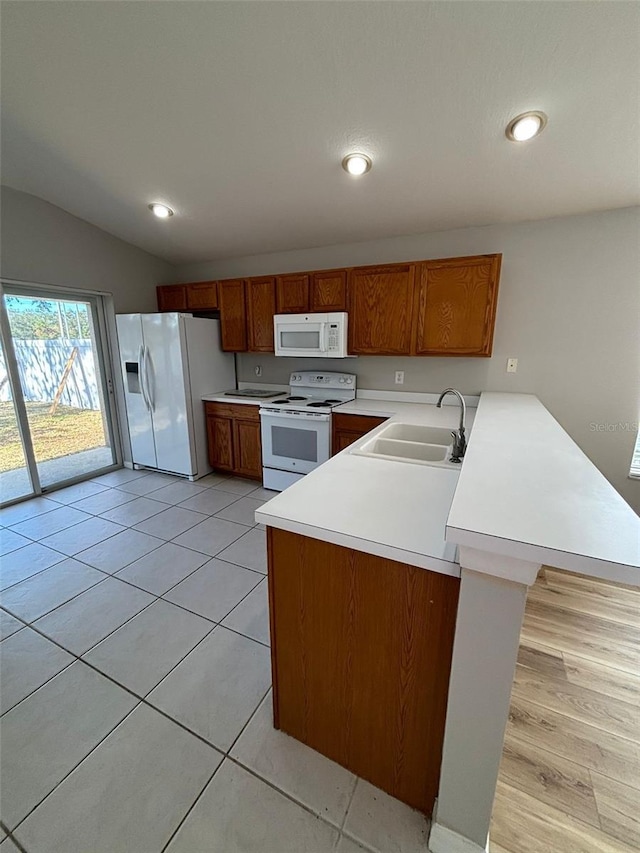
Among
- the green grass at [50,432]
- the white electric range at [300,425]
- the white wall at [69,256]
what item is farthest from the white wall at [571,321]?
the green grass at [50,432]

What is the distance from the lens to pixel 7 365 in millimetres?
3098

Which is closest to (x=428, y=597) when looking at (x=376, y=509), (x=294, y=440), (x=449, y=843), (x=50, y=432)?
(x=376, y=509)

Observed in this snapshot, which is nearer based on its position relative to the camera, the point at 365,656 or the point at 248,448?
the point at 365,656

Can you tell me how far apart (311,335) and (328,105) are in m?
1.61

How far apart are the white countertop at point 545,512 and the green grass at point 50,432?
388 centimetres

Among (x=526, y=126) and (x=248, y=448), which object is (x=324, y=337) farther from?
(x=526, y=126)

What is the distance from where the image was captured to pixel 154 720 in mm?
1393

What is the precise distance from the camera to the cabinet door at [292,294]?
3.30m

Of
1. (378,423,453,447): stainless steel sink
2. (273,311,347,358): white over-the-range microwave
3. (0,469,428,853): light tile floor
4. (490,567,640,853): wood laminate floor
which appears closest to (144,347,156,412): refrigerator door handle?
(273,311,347,358): white over-the-range microwave

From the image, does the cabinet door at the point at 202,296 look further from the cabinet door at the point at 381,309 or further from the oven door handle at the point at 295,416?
the cabinet door at the point at 381,309

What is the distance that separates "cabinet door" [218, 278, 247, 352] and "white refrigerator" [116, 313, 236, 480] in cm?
16

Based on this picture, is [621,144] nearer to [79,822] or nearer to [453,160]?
[453,160]

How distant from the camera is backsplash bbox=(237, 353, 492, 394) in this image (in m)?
3.05

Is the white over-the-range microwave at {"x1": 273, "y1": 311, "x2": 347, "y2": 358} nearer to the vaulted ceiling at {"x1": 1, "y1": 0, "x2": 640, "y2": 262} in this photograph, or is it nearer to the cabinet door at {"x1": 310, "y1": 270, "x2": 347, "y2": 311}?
the cabinet door at {"x1": 310, "y1": 270, "x2": 347, "y2": 311}
